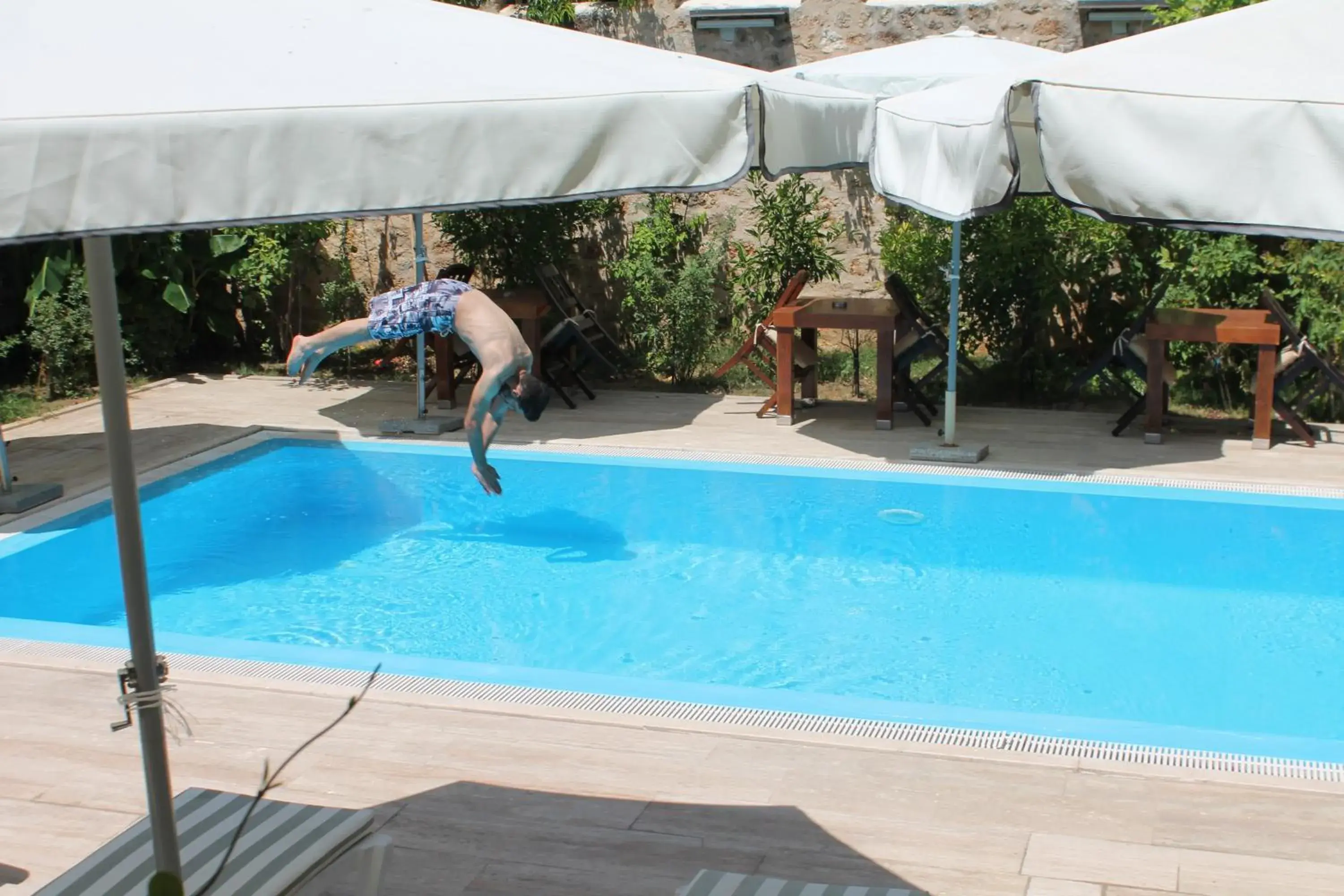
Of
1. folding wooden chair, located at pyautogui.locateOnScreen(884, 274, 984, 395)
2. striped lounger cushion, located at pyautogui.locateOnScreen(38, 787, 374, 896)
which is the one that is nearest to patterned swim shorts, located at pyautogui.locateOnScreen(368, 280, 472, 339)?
folding wooden chair, located at pyautogui.locateOnScreen(884, 274, 984, 395)

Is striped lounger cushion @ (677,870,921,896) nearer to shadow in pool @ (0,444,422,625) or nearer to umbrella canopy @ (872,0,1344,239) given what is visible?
umbrella canopy @ (872,0,1344,239)

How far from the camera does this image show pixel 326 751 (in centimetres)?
519

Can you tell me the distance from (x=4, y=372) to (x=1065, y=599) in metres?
9.88

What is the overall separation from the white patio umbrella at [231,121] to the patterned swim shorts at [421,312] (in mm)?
4199

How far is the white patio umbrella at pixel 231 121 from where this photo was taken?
2.79 metres

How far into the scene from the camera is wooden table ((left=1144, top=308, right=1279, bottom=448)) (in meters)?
9.59

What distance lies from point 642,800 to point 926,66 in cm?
802

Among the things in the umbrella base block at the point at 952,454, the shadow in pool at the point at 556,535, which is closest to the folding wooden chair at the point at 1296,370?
the umbrella base block at the point at 952,454

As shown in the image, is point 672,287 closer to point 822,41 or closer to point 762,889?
point 822,41

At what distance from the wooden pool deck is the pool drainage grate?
70 mm

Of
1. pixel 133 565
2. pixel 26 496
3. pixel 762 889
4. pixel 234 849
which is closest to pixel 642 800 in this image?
pixel 762 889

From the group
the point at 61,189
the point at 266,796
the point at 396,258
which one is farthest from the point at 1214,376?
the point at 61,189

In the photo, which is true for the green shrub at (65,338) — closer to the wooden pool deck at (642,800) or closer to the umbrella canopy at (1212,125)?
the wooden pool deck at (642,800)

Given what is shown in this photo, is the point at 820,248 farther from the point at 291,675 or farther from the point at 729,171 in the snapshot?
the point at 291,675
